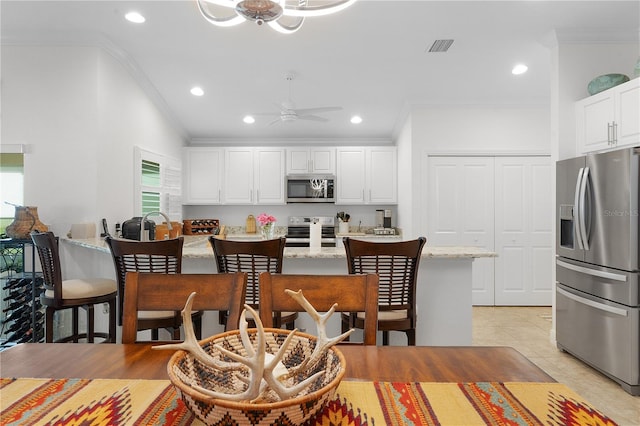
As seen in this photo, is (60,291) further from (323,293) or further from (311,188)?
(311,188)

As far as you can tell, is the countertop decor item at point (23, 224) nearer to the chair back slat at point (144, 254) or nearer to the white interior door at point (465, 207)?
the chair back slat at point (144, 254)

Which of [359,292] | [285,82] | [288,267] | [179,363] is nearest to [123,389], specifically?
[179,363]

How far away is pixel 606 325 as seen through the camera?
263 centimetres

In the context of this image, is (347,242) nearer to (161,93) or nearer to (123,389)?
(123,389)

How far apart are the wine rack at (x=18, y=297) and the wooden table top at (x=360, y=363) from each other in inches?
99.2

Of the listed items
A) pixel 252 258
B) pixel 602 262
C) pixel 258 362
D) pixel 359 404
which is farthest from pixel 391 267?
pixel 602 262

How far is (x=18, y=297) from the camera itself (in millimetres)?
3314

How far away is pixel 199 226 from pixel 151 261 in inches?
151

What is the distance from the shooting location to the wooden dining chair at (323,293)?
1301 mm

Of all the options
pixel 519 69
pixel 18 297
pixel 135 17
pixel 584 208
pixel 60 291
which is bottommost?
pixel 18 297

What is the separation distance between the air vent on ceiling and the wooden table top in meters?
3.15

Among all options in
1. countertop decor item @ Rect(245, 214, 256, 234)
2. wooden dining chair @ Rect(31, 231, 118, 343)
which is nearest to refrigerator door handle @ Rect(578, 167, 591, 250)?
wooden dining chair @ Rect(31, 231, 118, 343)

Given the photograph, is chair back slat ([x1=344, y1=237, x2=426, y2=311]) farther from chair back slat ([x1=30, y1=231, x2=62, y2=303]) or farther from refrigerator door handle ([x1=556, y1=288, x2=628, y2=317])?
chair back slat ([x1=30, y1=231, x2=62, y2=303])

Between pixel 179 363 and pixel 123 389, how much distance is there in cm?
20
